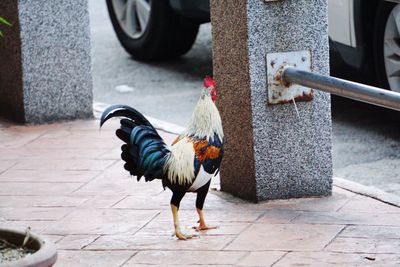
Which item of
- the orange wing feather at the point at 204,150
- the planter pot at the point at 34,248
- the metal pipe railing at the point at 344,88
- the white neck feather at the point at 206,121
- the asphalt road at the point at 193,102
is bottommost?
the asphalt road at the point at 193,102

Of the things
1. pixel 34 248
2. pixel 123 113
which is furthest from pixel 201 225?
pixel 34 248

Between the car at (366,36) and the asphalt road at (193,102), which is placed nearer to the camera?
the asphalt road at (193,102)

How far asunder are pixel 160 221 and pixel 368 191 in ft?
3.92

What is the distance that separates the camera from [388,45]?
759 cm

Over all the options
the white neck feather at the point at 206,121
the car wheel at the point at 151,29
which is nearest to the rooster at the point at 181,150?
the white neck feather at the point at 206,121

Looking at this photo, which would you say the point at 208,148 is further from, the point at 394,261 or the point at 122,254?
the point at 394,261

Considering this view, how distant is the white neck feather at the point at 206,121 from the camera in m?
5.40

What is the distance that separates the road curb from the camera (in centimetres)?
611

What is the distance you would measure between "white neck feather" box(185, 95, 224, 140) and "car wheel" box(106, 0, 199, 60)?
4639mm

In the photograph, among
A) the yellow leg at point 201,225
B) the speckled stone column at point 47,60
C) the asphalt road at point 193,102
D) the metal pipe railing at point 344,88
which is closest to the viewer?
the metal pipe railing at point 344,88

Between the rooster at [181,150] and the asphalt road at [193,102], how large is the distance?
64.5 inches

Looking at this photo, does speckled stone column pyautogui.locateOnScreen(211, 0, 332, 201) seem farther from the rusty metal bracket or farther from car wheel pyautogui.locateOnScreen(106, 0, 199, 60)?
car wheel pyautogui.locateOnScreen(106, 0, 199, 60)

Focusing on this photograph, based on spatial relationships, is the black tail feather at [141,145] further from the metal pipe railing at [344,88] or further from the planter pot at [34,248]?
the planter pot at [34,248]

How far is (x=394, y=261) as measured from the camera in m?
5.16
